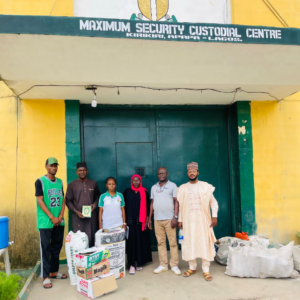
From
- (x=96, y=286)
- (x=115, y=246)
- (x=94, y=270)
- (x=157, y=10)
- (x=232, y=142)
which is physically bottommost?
(x=96, y=286)

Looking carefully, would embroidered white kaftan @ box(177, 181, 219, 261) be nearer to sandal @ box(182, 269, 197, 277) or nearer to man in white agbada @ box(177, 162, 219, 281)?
man in white agbada @ box(177, 162, 219, 281)

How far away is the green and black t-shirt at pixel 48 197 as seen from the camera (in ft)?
14.3

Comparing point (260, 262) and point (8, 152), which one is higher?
point (8, 152)

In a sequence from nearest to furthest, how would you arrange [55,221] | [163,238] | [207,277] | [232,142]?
[55,221] → [207,277] → [163,238] → [232,142]

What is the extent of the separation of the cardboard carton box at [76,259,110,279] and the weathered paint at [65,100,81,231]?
149cm

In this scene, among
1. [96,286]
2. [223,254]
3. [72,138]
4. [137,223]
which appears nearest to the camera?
[96,286]

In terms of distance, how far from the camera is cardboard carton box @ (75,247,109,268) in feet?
13.1

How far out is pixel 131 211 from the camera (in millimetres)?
5051

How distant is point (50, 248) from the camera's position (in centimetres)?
448

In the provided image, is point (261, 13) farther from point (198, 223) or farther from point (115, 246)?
point (115, 246)

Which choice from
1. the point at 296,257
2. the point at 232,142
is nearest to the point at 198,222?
the point at 296,257

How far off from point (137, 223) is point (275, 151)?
3.18m

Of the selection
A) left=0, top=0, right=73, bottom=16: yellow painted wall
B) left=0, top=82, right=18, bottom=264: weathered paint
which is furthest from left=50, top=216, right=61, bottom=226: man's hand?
left=0, top=0, right=73, bottom=16: yellow painted wall

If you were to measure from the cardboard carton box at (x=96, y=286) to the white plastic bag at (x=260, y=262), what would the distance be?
181cm
